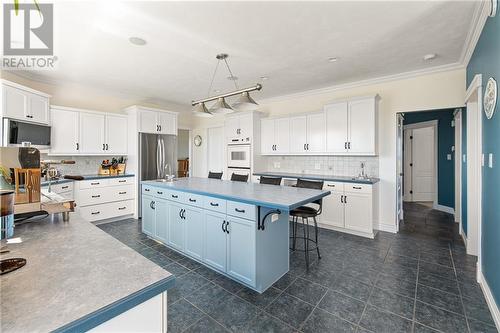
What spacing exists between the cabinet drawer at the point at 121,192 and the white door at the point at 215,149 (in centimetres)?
252

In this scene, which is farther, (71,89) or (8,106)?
(71,89)

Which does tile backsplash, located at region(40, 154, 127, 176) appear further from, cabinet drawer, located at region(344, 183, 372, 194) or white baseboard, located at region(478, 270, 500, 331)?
white baseboard, located at region(478, 270, 500, 331)

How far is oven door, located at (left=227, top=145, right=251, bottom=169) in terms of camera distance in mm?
5465

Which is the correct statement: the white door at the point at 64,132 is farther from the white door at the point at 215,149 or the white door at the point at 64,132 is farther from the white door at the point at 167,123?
the white door at the point at 215,149

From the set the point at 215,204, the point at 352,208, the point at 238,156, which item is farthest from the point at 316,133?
the point at 215,204

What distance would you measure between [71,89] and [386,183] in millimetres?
6203

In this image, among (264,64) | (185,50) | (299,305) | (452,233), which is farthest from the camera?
(452,233)

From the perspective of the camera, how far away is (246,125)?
547 cm

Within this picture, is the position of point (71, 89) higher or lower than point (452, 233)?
higher

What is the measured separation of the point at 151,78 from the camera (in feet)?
13.5

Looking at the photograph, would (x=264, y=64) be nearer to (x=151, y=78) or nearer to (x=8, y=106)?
(x=151, y=78)

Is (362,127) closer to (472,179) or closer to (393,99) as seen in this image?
(393,99)

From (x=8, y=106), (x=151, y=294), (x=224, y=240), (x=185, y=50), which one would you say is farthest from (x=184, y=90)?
(x=151, y=294)

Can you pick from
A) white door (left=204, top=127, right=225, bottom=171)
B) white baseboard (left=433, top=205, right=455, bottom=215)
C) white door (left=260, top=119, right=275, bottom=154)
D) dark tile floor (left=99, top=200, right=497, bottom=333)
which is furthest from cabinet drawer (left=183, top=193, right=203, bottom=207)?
white baseboard (left=433, top=205, right=455, bottom=215)
